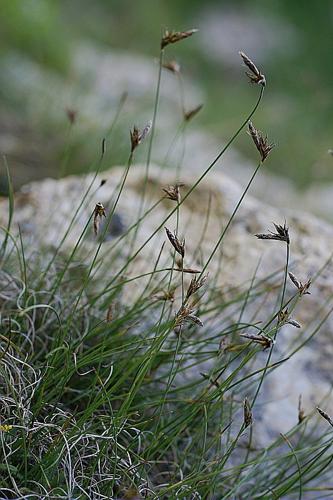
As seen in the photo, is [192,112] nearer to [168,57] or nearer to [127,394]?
[127,394]

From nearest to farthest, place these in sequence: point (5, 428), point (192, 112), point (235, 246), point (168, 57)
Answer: point (5, 428), point (192, 112), point (235, 246), point (168, 57)

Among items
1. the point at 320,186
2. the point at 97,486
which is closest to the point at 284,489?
the point at 97,486

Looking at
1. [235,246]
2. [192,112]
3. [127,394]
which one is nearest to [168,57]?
[235,246]

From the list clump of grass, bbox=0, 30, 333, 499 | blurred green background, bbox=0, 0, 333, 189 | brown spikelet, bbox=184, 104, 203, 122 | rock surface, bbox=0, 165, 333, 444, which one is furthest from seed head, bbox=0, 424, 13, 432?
blurred green background, bbox=0, 0, 333, 189

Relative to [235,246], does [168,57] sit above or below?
below

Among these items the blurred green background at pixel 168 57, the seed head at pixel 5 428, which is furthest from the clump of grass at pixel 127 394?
the blurred green background at pixel 168 57

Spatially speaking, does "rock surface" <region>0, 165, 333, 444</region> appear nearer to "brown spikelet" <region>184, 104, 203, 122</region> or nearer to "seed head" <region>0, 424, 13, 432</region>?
"brown spikelet" <region>184, 104, 203, 122</region>

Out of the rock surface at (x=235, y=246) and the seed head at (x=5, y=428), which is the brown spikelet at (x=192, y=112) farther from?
the seed head at (x=5, y=428)
